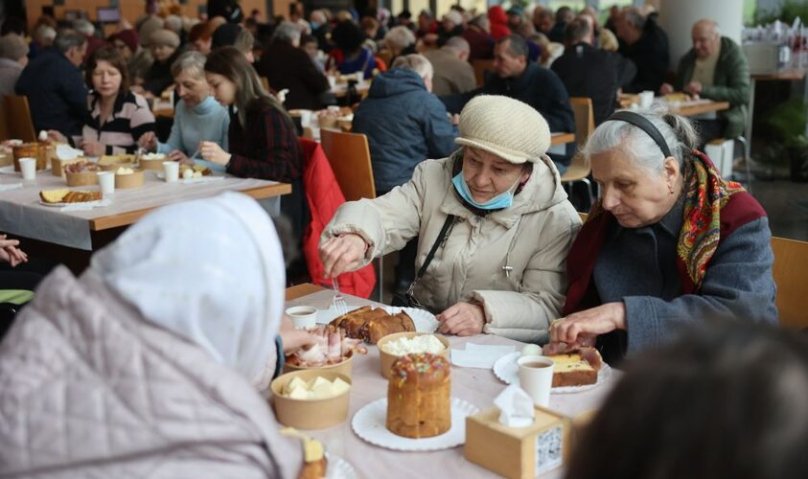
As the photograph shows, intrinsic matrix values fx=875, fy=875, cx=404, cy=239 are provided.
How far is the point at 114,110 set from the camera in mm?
5199

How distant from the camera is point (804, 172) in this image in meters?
7.68

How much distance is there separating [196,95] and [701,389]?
4.31 m

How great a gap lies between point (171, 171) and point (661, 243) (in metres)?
2.52

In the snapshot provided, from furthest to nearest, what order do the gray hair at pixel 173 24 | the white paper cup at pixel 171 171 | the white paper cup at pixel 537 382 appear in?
the gray hair at pixel 173 24
the white paper cup at pixel 171 171
the white paper cup at pixel 537 382

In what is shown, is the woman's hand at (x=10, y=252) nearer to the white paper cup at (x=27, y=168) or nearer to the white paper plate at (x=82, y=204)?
the white paper plate at (x=82, y=204)

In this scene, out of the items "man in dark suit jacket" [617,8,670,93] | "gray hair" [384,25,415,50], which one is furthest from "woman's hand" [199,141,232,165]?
"gray hair" [384,25,415,50]

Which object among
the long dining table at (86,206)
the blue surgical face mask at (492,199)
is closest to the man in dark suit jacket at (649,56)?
the long dining table at (86,206)

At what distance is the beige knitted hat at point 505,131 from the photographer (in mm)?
2389

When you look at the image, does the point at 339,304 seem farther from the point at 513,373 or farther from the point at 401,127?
the point at 401,127

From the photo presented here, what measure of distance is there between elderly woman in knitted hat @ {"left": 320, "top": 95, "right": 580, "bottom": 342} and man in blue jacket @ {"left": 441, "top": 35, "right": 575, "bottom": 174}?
3286 mm

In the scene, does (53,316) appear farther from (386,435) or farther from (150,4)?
(150,4)

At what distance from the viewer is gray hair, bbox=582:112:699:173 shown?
2.10 m

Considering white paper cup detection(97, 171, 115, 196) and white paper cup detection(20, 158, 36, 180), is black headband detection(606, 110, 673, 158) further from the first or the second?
white paper cup detection(20, 158, 36, 180)

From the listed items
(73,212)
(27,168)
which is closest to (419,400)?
(73,212)
